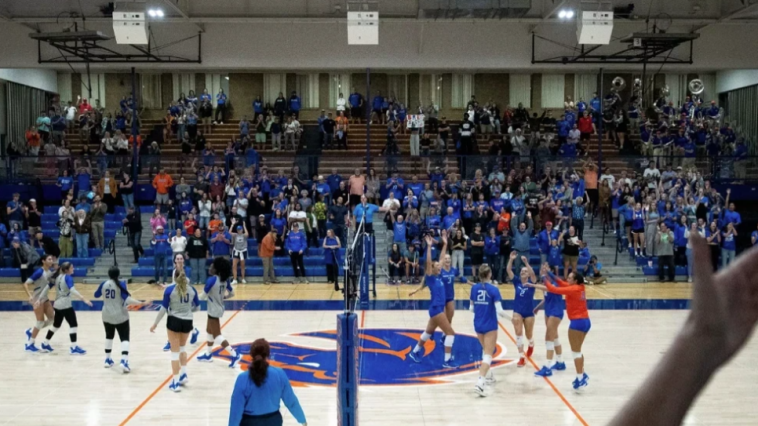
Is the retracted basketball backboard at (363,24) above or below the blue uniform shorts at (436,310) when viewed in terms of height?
above

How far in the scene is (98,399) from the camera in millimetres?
11883

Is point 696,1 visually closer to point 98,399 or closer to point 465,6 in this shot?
point 465,6

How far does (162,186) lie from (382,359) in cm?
1691

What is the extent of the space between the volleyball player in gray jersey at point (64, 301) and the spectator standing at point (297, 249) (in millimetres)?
10453

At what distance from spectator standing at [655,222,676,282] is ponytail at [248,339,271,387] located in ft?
67.3

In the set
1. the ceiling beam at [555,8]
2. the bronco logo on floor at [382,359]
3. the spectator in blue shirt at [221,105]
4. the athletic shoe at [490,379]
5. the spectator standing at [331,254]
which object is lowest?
the bronco logo on floor at [382,359]

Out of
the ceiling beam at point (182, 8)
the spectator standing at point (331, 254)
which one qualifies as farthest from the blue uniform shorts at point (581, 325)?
the ceiling beam at point (182, 8)

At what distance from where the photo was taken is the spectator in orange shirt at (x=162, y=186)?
2889cm

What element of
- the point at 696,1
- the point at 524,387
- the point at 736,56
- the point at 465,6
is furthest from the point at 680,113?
the point at 524,387

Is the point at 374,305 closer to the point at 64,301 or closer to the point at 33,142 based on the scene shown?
the point at 64,301

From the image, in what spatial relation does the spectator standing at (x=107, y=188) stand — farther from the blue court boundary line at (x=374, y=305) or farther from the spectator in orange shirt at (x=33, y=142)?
the blue court boundary line at (x=374, y=305)

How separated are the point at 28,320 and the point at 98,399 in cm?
828

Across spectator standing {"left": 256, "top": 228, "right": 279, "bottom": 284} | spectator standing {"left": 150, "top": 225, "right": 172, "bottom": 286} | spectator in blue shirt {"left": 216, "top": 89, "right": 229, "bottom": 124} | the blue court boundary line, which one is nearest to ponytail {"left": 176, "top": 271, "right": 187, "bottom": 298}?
the blue court boundary line

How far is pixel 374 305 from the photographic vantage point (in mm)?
20906
